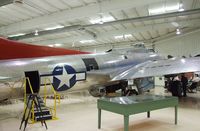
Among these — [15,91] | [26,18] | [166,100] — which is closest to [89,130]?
[166,100]

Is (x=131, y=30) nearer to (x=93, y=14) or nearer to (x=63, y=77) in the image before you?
(x=93, y=14)

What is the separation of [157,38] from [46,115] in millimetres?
15643

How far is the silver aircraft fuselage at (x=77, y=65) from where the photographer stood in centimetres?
618

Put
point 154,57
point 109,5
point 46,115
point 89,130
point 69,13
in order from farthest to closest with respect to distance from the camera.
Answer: point 154,57
point 69,13
point 109,5
point 46,115
point 89,130

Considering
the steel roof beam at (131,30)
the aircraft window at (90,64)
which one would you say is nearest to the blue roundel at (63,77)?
the aircraft window at (90,64)

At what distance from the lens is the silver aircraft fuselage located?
6.18 meters

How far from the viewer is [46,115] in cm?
591

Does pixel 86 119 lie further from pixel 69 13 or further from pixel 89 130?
pixel 69 13

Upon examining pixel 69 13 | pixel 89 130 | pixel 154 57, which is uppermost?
pixel 69 13

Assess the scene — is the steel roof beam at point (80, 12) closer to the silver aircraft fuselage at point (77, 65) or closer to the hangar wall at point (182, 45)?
the silver aircraft fuselage at point (77, 65)

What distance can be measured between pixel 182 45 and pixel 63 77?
1371 centimetres

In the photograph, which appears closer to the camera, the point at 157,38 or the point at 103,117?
the point at 103,117

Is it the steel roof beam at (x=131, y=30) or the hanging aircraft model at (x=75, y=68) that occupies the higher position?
the steel roof beam at (x=131, y=30)

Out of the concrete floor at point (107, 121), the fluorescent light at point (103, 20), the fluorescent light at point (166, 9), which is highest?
the fluorescent light at point (166, 9)
